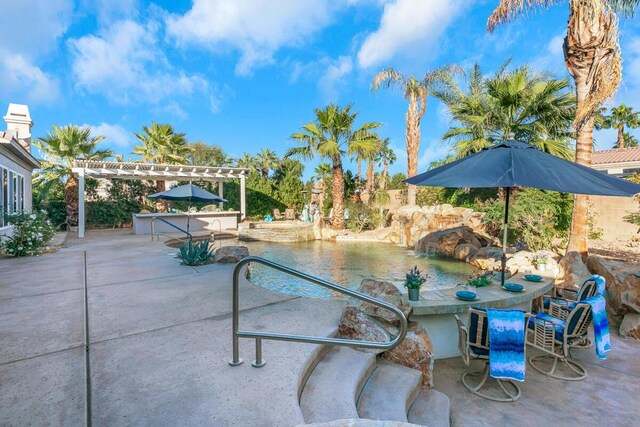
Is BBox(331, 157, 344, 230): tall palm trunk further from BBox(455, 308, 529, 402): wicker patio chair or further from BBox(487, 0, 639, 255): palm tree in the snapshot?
BBox(455, 308, 529, 402): wicker patio chair

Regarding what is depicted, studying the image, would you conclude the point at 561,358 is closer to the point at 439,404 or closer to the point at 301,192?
the point at 439,404

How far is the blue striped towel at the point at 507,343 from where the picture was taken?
122 inches

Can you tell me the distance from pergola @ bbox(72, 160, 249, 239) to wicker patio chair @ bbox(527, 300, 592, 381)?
47.2ft

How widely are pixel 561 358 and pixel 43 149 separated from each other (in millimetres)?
18698

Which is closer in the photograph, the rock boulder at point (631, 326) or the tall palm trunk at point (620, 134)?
the rock boulder at point (631, 326)

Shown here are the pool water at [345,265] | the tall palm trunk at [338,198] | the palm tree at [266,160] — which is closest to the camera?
the pool water at [345,265]

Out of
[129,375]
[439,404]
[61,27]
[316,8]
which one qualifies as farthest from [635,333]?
[61,27]

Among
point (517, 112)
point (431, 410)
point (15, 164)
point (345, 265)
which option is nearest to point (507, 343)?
point (431, 410)

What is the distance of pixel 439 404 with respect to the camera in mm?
2992

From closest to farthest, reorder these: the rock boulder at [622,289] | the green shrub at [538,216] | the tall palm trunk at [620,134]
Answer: the rock boulder at [622,289]
the green shrub at [538,216]
the tall palm trunk at [620,134]

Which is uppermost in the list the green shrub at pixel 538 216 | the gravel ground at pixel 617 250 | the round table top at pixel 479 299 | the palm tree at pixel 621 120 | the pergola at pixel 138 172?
the palm tree at pixel 621 120

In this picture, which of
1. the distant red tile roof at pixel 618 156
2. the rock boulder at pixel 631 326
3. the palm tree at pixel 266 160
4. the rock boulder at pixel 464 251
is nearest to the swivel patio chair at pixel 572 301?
the rock boulder at pixel 631 326

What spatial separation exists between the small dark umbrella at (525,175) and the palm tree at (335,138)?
11.7 m

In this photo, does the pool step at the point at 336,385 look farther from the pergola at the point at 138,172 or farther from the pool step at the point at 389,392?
the pergola at the point at 138,172
